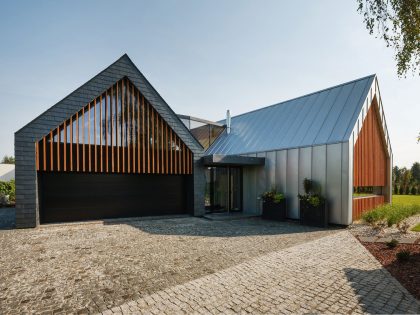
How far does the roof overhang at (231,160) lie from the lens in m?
13.7

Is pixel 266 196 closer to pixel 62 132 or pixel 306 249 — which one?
pixel 306 249

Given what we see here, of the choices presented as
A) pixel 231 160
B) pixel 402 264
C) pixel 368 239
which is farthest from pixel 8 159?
pixel 402 264

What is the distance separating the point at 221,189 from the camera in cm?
1573

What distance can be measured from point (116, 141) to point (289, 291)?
1017cm

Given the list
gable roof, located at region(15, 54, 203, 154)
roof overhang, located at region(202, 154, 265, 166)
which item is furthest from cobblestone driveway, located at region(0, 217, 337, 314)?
gable roof, located at region(15, 54, 203, 154)

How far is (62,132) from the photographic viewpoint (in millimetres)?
11336

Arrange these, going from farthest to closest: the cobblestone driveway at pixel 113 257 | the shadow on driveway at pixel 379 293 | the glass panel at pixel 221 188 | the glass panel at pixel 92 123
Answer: the glass panel at pixel 221 188 → the glass panel at pixel 92 123 → the cobblestone driveway at pixel 113 257 → the shadow on driveway at pixel 379 293

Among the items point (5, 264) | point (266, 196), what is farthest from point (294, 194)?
point (5, 264)

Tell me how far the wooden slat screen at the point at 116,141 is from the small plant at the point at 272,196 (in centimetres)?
421

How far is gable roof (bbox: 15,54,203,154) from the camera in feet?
35.6

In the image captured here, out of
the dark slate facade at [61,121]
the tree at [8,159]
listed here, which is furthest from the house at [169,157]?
the tree at [8,159]

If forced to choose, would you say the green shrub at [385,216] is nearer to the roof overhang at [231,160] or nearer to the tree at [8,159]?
the roof overhang at [231,160]

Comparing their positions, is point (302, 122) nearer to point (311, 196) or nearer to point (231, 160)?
point (231, 160)

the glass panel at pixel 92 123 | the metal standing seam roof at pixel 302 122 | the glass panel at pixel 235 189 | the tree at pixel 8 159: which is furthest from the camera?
the tree at pixel 8 159
